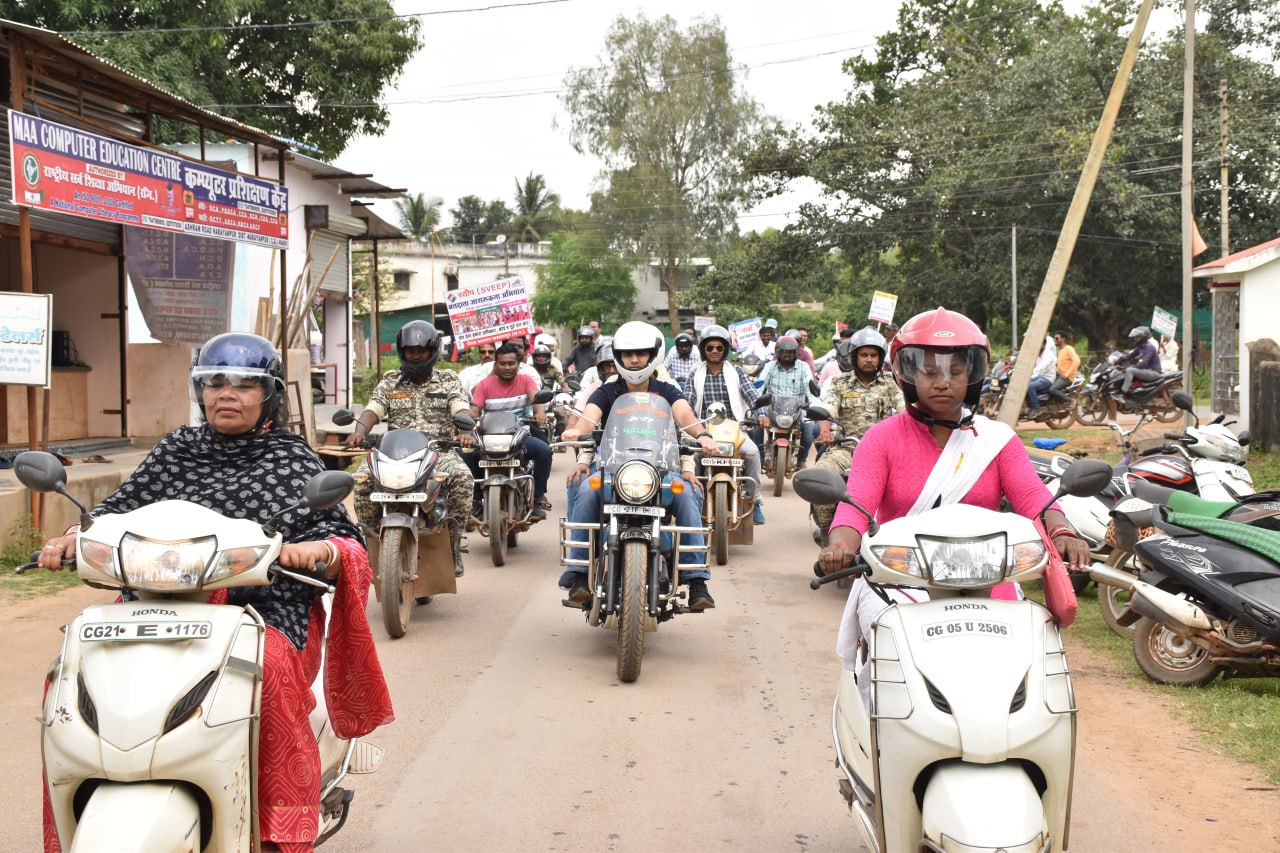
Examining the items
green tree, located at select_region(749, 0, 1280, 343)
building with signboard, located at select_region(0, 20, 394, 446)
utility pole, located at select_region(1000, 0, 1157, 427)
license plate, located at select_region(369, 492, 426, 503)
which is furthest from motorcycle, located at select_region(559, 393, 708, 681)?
green tree, located at select_region(749, 0, 1280, 343)

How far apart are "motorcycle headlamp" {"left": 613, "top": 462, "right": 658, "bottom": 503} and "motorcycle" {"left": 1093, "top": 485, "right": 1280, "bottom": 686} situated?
7.61 ft

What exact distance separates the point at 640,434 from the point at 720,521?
358 cm

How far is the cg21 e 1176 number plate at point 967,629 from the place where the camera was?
304cm

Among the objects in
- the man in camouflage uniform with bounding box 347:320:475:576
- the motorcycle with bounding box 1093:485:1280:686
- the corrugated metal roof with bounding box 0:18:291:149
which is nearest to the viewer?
the motorcycle with bounding box 1093:485:1280:686

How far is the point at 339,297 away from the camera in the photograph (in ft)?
88.4

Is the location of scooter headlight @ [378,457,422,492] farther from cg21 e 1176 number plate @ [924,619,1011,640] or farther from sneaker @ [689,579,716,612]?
cg21 e 1176 number plate @ [924,619,1011,640]

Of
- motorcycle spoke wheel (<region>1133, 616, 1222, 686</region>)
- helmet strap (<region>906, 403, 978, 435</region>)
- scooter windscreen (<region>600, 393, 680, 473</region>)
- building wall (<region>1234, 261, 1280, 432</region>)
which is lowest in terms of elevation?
motorcycle spoke wheel (<region>1133, 616, 1222, 686</region>)

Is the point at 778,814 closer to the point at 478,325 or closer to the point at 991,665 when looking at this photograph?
the point at 991,665

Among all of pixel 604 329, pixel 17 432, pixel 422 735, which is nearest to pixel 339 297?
pixel 17 432

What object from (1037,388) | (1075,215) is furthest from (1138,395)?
(1075,215)

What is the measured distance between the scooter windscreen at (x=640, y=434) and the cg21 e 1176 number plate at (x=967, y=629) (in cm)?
386

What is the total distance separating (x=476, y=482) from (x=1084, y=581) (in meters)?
4.94

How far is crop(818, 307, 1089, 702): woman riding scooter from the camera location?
12.5 feet

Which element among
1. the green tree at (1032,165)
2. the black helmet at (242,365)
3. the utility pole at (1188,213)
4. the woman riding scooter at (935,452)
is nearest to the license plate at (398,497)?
the black helmet at (242,365)
